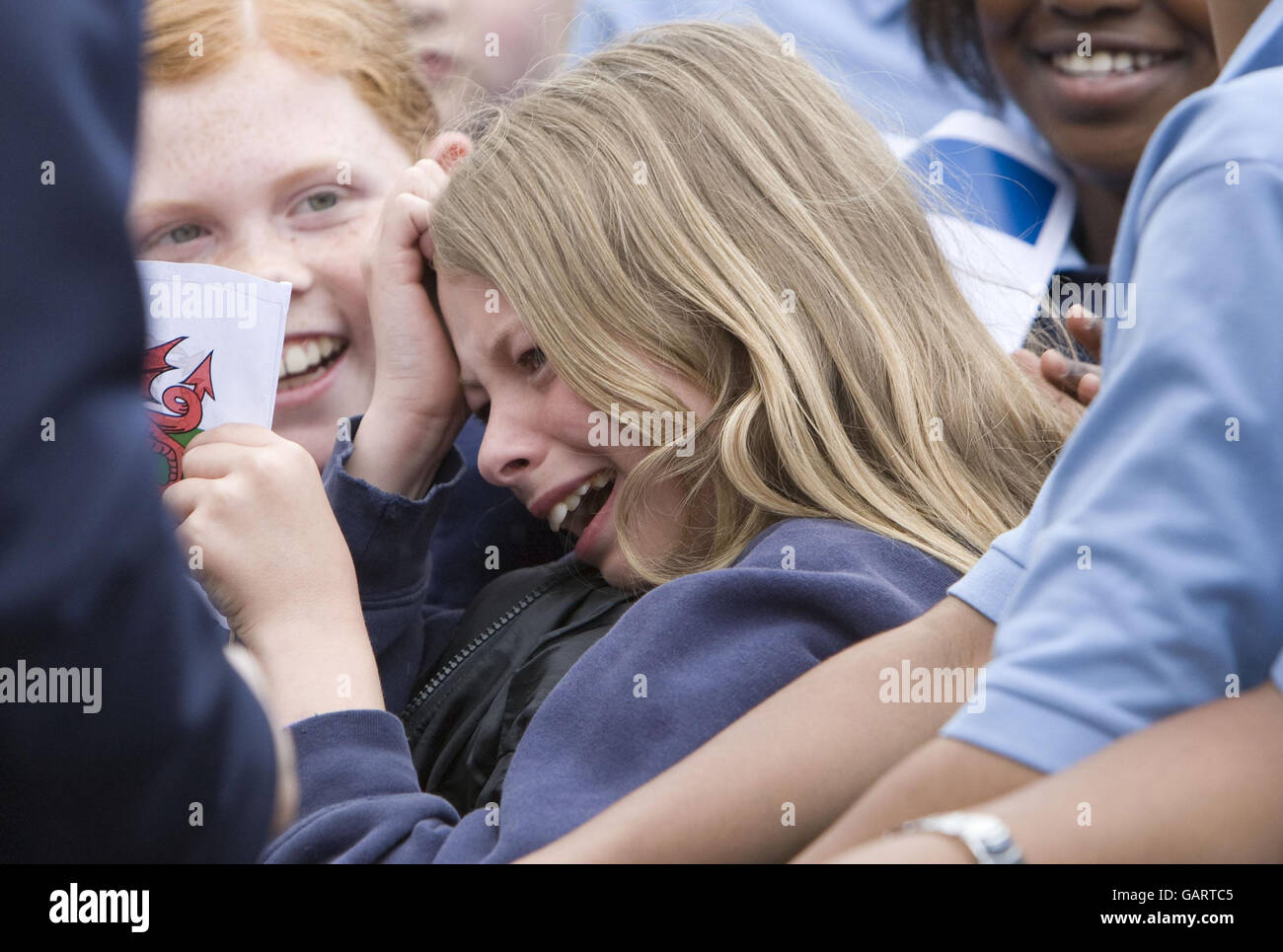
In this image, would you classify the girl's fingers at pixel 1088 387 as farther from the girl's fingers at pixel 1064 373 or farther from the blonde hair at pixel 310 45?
the blonde hair at pixel 310 45

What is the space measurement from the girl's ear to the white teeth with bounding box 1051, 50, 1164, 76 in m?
1.28

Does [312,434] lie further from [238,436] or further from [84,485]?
[84,485]

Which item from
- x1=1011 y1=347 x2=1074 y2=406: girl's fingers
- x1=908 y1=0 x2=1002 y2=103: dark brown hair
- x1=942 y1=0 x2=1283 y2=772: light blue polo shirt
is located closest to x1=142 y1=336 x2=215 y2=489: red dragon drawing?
x1=1011 y1=347 x2=1074 y2=406: girl's fingers

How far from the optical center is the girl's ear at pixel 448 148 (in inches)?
79.0

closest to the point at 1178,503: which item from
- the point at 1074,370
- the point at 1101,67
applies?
the point at 1074,370

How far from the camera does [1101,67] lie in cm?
267

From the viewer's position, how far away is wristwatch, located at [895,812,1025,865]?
30.2 inches

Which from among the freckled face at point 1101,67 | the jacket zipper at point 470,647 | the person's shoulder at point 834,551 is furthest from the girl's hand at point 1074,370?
the freckled face at point 1101,67

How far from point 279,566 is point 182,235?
2.30ft

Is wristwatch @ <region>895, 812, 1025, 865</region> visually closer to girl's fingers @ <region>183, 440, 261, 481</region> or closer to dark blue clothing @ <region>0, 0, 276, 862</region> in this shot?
dark blue clothing @ <region>0, 0, 276, 862</region>

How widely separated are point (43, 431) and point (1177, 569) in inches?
22.4

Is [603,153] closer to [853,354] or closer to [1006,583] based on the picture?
[853,354]

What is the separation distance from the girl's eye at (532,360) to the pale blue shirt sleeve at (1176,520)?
0.97m

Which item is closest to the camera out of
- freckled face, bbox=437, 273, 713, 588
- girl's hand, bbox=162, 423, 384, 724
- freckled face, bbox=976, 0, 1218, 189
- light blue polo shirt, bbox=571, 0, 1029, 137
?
girl's hand, bbox=162, 423, 384, 724
